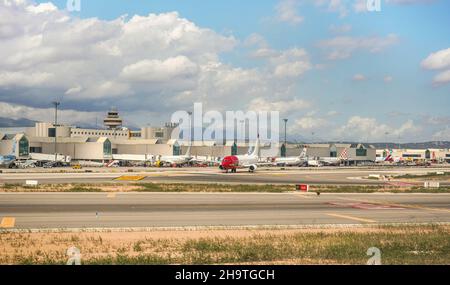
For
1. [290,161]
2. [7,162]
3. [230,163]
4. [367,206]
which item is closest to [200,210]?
[367,206]

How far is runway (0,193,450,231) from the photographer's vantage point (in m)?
27.6

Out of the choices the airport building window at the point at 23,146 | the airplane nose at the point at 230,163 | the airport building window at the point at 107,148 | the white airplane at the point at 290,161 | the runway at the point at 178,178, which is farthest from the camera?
the airport building window at the point at 107,148

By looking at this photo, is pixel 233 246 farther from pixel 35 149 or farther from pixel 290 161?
pixel 35 149

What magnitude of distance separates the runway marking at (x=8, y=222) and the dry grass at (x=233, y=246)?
3.00 meters

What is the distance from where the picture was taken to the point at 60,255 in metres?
18.1

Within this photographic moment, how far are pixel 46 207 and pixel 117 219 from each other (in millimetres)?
7797

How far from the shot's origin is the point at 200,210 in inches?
1319

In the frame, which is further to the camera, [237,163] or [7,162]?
[7,162]

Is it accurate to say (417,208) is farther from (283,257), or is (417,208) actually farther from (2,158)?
(2,158)

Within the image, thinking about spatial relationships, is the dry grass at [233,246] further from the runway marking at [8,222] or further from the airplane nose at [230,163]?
the airplane nose at [230,163]

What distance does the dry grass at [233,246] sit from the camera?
1739 centimetres

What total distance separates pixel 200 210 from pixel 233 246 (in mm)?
13622

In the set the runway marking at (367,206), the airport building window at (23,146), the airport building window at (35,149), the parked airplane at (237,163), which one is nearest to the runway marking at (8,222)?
the runway marking at (367,206)
